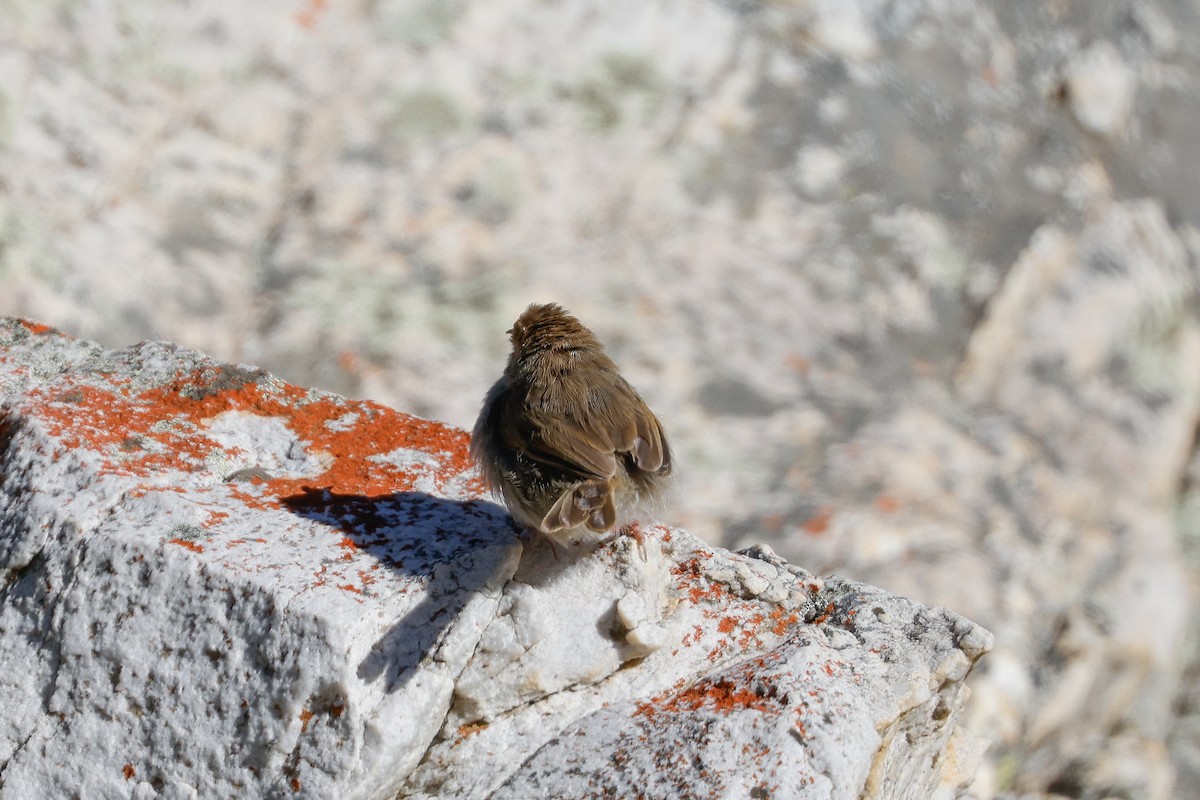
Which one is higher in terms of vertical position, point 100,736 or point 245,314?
point 245,314

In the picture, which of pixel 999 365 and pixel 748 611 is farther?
pixel 999 365

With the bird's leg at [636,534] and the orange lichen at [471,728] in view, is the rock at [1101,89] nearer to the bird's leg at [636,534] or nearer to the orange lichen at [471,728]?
the bird's leg at [636,534]

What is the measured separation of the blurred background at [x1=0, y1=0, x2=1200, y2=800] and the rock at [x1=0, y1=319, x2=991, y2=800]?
4539 millimetres

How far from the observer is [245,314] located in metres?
9.62

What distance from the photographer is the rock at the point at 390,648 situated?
3.67 metres

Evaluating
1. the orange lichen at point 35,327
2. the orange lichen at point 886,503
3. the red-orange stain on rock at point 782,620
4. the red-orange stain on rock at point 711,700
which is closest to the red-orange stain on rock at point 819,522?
the orange lichen at point 886,503

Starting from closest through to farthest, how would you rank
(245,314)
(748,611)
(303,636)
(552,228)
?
(303,636)
(748,611)
(245,314)
(552,228)

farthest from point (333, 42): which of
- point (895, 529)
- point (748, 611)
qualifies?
point (748, 611)

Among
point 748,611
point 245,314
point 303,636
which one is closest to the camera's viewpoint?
point 303,636

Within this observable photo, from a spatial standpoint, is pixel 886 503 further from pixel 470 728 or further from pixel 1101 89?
pixel 470 728

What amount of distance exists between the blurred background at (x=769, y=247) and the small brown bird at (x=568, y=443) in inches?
171

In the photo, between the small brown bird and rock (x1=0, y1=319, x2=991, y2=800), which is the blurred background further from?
rock (x1=0, y1=319, x2=991, y2=800)

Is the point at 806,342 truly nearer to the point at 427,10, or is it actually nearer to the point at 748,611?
the point at 427,10

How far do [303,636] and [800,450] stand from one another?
6.67m
